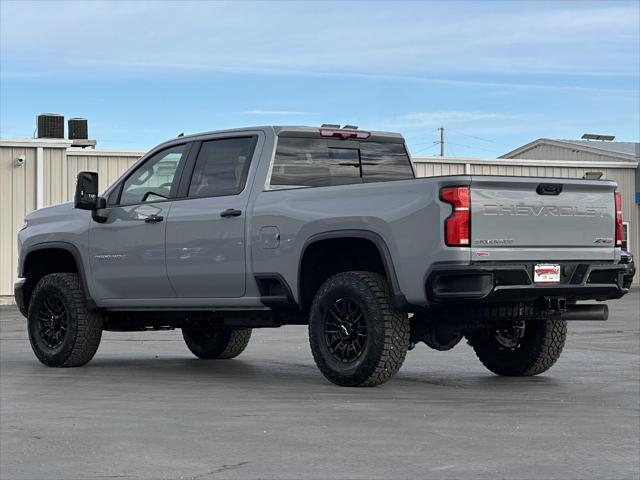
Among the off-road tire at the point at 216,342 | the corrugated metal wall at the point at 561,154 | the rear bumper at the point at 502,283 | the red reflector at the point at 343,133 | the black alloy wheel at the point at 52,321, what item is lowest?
the off-road tire at the point at 216,342

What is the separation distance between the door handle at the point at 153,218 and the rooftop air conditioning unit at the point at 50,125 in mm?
24311

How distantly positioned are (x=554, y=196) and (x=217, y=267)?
9.86ft

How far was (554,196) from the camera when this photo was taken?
10.5 meters

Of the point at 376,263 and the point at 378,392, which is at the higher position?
the point at 376,263

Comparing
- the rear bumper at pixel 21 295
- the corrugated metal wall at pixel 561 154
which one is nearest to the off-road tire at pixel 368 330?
the rear bumper at pixel 21 295

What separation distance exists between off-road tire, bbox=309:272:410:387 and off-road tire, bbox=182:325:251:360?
10.4 feet

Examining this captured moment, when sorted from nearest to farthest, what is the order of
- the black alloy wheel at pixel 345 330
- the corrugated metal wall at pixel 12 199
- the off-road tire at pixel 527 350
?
the black alloy wheel at pixel 345 330, the off-road tire at pixel 527 350, the corrugated metal wall at pixel 12 199

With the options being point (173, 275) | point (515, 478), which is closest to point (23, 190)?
point (173, 275)

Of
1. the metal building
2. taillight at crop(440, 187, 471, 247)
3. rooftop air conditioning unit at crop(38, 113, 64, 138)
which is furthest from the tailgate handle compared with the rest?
rooftop air conditioning unit at crop(38, 113, 64, 138)

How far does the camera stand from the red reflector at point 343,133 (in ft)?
39.4

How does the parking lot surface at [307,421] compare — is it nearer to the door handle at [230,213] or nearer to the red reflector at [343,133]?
the door handle at [230,213]

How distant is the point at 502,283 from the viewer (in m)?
10.1

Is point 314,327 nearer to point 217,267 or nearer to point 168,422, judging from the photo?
point 217,267

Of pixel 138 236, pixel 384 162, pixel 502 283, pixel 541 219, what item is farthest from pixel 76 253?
pixel 541 219
